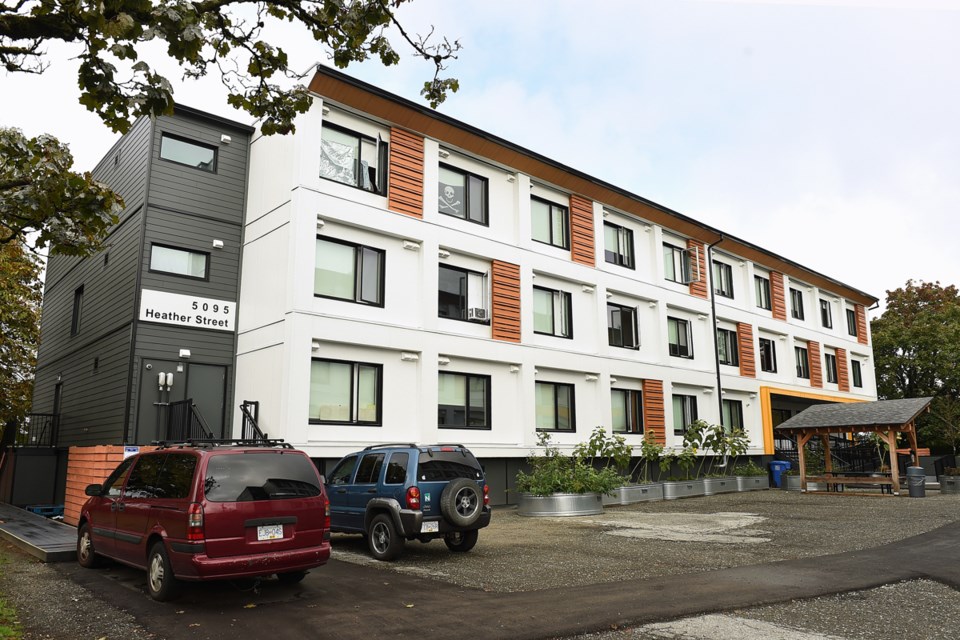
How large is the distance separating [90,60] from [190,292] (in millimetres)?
12777

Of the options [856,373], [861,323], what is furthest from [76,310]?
[861,323]

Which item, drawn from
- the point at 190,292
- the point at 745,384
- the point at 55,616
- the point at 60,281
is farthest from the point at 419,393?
the point at 745,384

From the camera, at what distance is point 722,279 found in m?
32.1

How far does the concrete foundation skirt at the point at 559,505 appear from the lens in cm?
1791

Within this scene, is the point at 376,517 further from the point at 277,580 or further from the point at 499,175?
the point at 499,175

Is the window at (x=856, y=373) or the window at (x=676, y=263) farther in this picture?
the window at (x=856, y=373)

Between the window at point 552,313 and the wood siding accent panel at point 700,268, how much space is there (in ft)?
26.9

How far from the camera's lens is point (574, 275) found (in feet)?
78.5

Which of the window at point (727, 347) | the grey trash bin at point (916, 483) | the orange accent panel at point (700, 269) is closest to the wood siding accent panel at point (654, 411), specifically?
the orange accent panel at point (700, 269)

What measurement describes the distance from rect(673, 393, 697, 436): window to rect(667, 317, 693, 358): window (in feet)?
5.63

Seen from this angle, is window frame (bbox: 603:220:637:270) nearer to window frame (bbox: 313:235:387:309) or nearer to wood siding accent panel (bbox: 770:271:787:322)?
window frame (bbox: 313:235:387:309)

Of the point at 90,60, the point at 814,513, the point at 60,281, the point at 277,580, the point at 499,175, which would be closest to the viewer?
the point at 90,60

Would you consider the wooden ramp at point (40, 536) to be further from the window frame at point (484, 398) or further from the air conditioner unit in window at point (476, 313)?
the air conditioner unit in window at point (476, 313)

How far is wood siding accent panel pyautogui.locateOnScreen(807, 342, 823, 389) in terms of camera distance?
36344 millimetres
